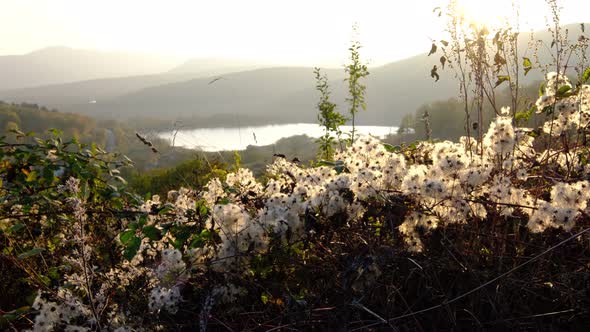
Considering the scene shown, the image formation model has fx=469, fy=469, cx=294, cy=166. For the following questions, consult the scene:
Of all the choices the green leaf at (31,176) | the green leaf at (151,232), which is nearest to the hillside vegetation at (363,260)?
the green leaf at (151,232)

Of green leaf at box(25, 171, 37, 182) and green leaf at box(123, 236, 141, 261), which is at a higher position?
green leaf at box(25, 171, 37, 182)

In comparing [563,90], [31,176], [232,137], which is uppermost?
[563,90]

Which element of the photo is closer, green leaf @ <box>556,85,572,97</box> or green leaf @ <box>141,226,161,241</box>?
green leaf @ <box>141,226,161,241</box>

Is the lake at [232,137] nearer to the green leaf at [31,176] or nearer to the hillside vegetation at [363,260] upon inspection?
the hillside vegetation at [363,260]

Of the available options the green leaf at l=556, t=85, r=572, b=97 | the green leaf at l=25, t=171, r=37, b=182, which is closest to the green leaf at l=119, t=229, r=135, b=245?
the green leaf at l=25, t=171, r=37, b=182

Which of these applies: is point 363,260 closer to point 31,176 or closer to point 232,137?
point 31,176

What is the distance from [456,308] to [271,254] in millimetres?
1068

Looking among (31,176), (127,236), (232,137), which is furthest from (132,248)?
(232,137)

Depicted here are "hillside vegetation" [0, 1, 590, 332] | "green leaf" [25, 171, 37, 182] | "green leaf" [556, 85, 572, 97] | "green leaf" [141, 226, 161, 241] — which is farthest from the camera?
"green leaf" [25, 171, 37, 182]

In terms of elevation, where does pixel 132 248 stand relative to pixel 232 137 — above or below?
above

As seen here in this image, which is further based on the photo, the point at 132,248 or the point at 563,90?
the point at 563,90

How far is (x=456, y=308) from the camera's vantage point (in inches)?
101

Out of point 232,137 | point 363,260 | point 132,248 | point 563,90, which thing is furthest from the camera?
point 232,137

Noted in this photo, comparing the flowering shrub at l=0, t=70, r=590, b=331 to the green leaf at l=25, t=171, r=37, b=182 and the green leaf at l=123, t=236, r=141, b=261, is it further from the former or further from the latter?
the green leaf at l=25, t=171, r=37, b=182
